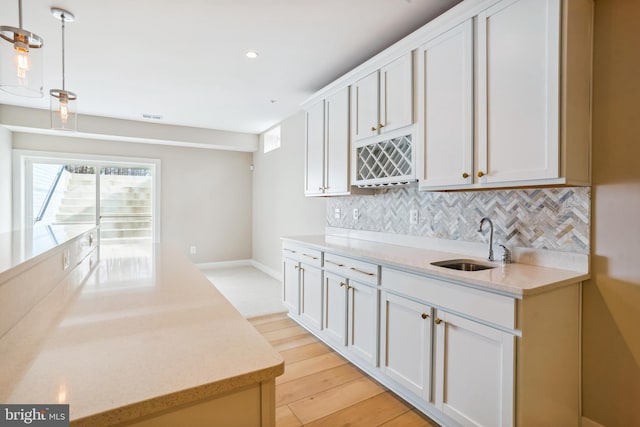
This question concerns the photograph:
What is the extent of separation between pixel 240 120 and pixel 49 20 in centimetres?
287

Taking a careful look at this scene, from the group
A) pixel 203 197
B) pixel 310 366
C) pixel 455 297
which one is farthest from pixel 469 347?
pixel 203 197

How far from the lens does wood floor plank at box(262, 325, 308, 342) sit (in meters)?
3.10

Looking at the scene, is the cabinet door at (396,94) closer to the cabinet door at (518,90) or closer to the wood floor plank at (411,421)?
the cabinet door at (518,90)

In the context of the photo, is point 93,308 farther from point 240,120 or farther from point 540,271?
point 240,120

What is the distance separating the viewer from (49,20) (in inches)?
91.4

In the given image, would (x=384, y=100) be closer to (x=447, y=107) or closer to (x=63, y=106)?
(x=447, y=107)

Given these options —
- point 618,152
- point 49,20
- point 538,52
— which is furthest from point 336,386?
point 49,20

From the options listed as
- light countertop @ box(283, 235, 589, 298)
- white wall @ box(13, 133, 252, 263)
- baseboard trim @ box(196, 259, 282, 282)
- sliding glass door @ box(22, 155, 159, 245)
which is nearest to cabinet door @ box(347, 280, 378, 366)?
light countertop @ box(283, 235, 589, 298)

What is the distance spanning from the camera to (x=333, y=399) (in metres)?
2.14

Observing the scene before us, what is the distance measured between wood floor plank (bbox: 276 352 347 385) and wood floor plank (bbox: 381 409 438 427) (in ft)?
2.35

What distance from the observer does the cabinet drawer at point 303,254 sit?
9.68 ft

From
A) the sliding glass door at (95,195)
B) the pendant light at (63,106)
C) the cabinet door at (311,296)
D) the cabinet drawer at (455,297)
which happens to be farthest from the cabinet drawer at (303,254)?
the sliding glass door at (95,195)

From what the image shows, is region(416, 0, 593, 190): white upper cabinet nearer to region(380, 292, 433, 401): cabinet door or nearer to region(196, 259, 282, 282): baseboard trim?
region(380, 292, 433, 401): cabinet door

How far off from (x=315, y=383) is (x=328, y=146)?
210cm
